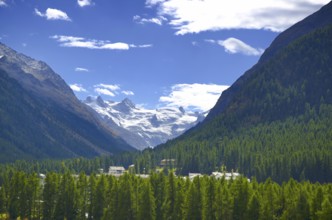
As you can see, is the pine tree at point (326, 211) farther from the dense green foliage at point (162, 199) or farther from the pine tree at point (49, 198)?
the pine tree at point (49, 198)

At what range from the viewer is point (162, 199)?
13900cm

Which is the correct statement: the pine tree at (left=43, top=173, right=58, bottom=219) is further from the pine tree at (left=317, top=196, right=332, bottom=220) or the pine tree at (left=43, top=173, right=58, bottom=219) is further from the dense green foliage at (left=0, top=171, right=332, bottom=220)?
the pine tree at (left=317, top=196, right=332, bottom=220)

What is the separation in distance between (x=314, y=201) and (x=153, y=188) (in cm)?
4748

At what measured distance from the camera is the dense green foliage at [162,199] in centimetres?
11831

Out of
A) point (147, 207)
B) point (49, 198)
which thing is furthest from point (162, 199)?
point (49, 198)

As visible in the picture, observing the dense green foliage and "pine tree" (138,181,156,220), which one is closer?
the dense green foliage

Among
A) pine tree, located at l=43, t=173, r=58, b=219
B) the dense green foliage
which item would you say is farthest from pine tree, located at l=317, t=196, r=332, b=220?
pine tree, located at l=43, t=173, r=58, b=219

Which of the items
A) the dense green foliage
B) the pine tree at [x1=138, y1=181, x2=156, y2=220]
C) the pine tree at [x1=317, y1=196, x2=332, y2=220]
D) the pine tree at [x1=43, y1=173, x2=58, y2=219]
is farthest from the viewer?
the pine tree at [x1=43, y1=173, x2=58, y2=219]

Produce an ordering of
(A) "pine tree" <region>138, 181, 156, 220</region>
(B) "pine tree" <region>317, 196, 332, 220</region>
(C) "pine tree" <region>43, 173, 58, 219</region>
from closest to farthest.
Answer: (B) "pine tree" <region>317, 196, 332, 220</region>
(A) "pine tree" <region>138, 181, 156, 220</region>
(C) "pine tree" <region>43, 173, 58, 219</region>

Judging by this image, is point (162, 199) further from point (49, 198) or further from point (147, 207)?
point (49, 198)

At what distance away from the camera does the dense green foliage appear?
118m

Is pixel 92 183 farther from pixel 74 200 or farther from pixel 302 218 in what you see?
pixel 302 218

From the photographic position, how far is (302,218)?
113562 millimetres

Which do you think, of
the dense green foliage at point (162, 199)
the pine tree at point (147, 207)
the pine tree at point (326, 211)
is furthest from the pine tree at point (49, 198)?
the pine tree at point (326, 211)
